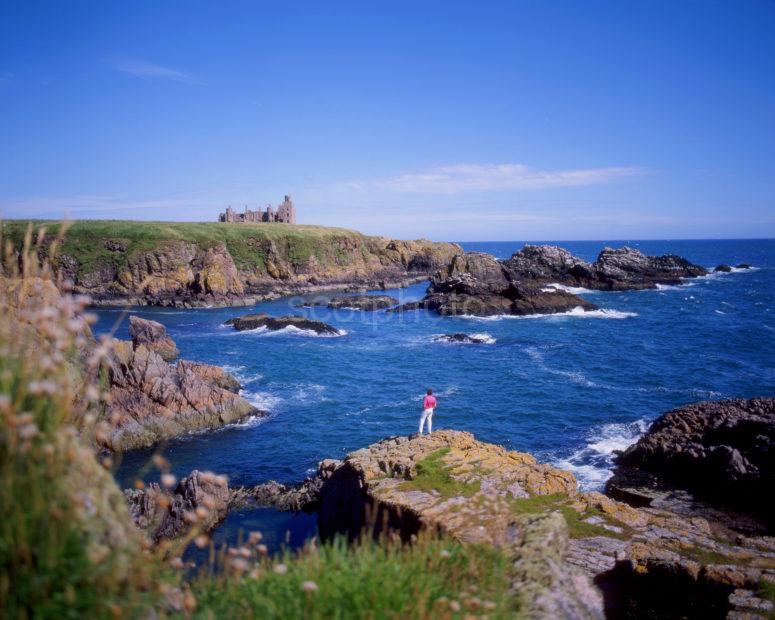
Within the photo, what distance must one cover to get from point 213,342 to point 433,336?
21798mm

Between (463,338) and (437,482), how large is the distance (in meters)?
37.2

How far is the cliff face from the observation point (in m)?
76.6

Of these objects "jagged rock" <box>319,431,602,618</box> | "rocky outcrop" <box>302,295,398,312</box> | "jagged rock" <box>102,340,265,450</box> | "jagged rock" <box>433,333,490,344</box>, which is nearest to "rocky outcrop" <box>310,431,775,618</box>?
"jagged rock" <box>319,431,602,618</box>

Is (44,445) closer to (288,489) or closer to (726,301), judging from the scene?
(288,489)

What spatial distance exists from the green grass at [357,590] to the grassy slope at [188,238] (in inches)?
3477

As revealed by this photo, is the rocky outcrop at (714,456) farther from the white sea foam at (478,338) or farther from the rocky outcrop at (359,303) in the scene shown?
the rocky outcrop at (359,303)

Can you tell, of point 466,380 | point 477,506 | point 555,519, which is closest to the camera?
point 555,519

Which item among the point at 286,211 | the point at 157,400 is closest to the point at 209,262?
the point at 157,400

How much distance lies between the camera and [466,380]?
35000 mm

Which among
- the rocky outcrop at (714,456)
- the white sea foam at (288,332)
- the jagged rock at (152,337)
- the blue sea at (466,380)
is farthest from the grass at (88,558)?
the white sea foam at (288,332)

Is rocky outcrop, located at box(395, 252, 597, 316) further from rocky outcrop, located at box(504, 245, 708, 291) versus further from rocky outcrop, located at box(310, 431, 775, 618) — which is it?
rocky outcrop, located at box(310, 431, 775, 618)

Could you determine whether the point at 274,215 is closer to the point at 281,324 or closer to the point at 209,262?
the point at 209,262

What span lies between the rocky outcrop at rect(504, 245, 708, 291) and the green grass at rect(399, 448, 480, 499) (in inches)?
3051

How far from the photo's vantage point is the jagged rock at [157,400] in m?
24.3
